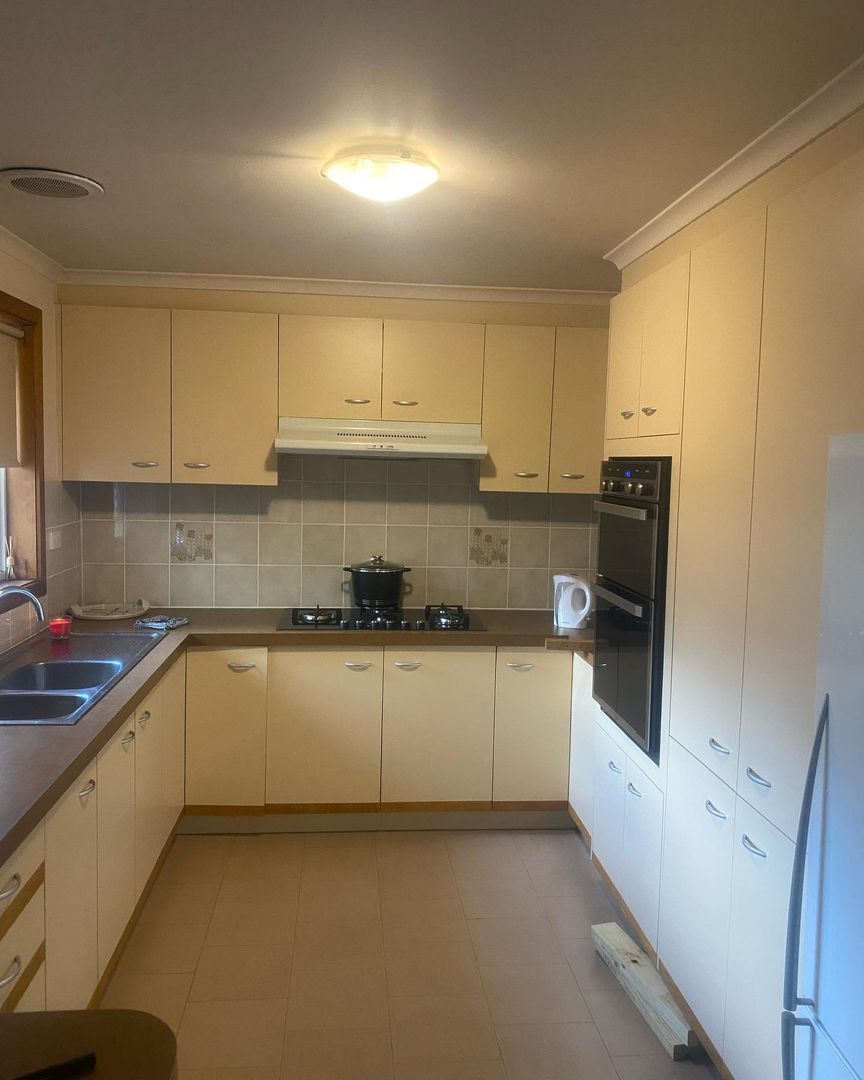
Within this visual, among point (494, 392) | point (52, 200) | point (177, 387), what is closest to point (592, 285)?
point (494, 392)

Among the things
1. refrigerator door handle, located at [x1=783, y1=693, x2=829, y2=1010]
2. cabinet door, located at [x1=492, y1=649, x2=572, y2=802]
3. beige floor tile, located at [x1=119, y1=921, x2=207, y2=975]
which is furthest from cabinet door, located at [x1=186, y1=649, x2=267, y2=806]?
refrigerator door handle, located at [x1=783, y1=693, x2=829, y2=1010]

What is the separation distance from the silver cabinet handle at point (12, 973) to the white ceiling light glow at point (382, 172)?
198 cm

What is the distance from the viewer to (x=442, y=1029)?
251cm

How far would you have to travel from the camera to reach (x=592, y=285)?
3805 millimetres

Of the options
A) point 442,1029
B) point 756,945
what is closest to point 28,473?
point 442,1029

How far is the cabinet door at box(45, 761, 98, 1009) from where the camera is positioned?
6.51 ft

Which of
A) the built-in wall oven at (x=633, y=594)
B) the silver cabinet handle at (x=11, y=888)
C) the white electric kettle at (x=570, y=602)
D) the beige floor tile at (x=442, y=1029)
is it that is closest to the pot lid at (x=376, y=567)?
the white electric kettle at (x=570, y=602)

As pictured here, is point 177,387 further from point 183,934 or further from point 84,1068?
point 84,1068

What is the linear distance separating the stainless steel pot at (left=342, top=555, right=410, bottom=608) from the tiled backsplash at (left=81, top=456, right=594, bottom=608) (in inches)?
9.9

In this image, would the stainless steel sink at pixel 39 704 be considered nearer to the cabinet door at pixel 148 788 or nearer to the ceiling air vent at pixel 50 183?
the cabinet door at pixel 148 788

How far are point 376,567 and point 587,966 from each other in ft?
5.98

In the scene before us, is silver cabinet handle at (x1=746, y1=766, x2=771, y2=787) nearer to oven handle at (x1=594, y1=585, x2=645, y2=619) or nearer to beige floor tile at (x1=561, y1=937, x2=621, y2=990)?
oven handle at (x1=594, y1=585, x2=645, y2=619)

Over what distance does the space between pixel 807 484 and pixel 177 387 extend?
2.71 m

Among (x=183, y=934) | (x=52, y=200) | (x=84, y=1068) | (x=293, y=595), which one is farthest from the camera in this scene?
(x=293, y=595)
